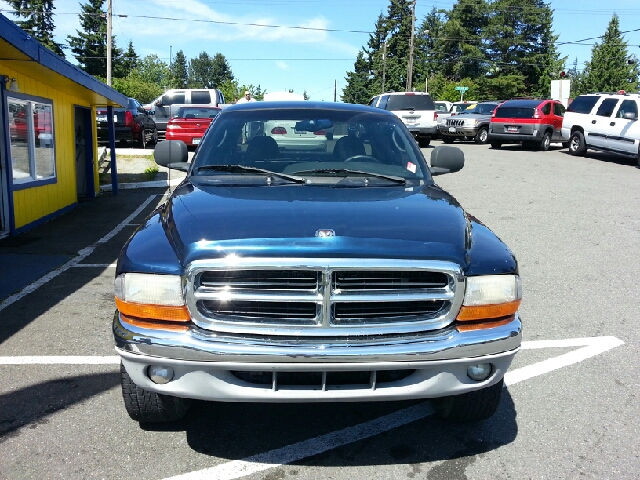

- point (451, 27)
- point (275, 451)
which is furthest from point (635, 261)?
point (451, 27)

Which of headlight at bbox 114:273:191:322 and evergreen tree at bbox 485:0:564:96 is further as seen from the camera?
evergreen tree at bbox 485:0:564:96

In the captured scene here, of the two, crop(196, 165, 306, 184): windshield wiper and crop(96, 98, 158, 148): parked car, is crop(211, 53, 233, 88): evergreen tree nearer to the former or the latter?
crop(96, 98, 158, 148): parked car

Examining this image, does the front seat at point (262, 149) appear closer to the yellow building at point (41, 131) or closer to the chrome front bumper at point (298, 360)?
the chrome front bumper at point (298, 360)

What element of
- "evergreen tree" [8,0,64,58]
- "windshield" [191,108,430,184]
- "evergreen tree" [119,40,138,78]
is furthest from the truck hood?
"evergreen tree" [119,40,138,78]

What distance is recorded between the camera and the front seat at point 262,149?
433 cm

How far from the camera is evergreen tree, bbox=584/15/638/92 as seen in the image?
203 ft

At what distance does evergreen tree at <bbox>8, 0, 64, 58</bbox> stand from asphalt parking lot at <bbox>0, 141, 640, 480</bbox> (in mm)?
75527

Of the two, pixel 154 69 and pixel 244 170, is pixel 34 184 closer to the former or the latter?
pixel 244 170

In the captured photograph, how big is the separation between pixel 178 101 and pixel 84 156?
35.5 feet

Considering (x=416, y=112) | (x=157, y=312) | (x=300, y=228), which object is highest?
(x=416, y=112)

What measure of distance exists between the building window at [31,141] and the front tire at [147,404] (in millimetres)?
7010

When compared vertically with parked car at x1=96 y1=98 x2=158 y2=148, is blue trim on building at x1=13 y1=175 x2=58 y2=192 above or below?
below

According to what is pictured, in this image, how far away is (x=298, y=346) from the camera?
2793mm

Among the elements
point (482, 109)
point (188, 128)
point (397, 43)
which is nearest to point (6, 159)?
point (188, 128)
